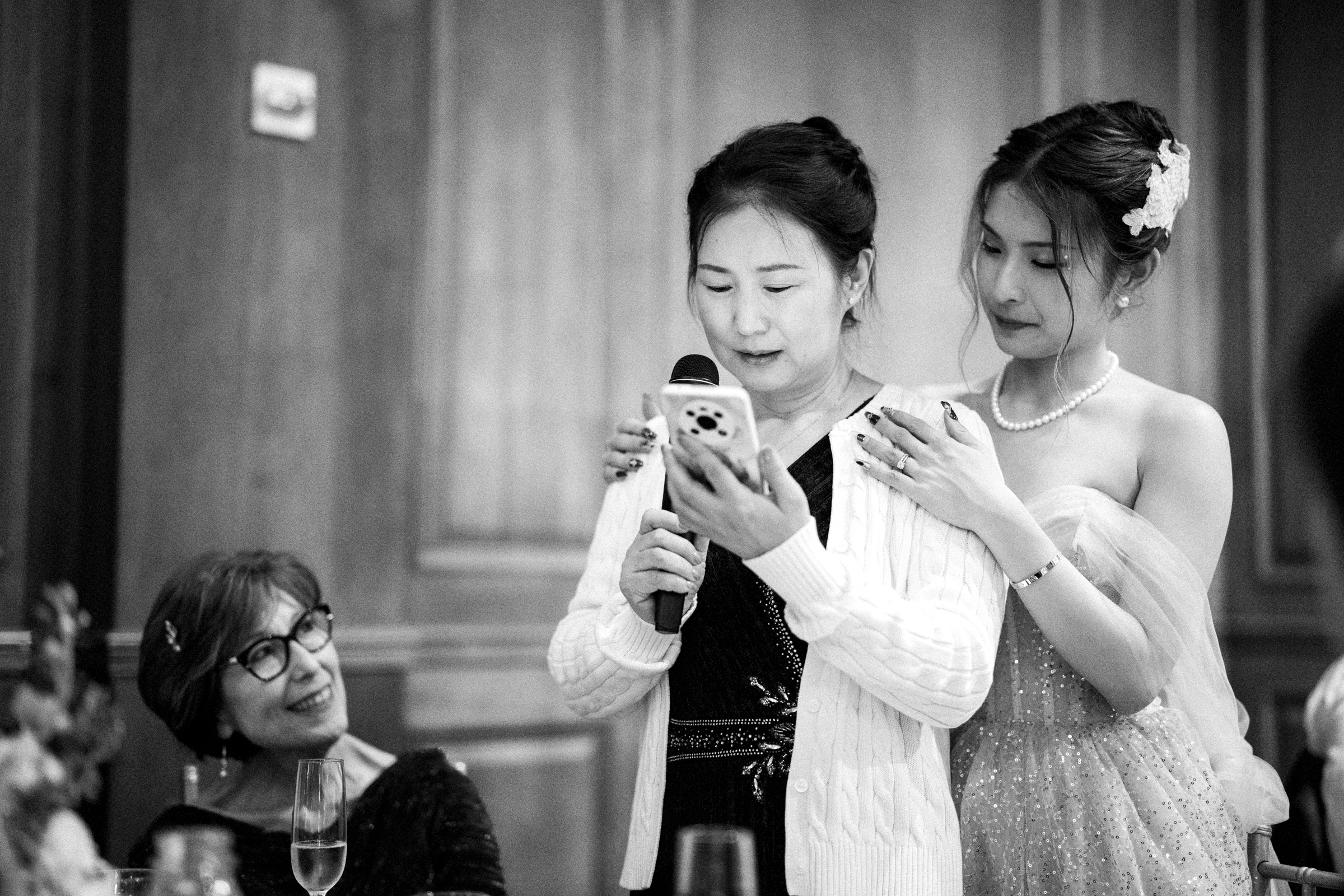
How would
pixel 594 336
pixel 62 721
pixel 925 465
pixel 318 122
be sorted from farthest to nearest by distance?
pixel 594 336
pixel 318 122
pixel 925 465
pixel 62 721

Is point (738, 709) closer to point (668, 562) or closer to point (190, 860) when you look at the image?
point (668, 562)

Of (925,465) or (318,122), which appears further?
(318,122)

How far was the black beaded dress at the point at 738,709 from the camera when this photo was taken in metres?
1.64

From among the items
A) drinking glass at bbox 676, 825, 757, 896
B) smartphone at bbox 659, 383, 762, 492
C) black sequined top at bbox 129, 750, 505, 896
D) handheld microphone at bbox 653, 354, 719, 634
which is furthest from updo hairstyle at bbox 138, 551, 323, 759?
drinking glass at bbox 676, 825, 757, 896

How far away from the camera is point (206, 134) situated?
112 inches

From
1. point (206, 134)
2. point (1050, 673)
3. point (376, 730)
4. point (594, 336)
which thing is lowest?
point (376, 730)

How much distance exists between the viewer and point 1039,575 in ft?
5.57

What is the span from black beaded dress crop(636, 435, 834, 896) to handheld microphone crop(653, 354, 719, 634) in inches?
4.3

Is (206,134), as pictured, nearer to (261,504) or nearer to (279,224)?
(279,224)

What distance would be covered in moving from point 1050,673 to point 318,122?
6.38 feet

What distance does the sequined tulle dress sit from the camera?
179cm

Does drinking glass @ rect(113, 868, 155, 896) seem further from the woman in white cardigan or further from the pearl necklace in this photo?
the pearl necklace

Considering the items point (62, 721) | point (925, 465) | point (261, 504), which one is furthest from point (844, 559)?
point (261, 504)

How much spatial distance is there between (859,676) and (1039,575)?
11.6 inches
